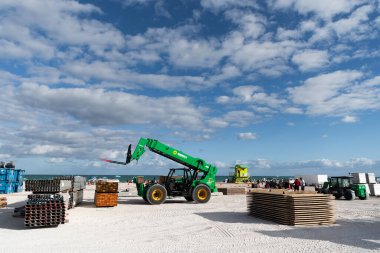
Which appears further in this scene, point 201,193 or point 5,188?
point 5,188

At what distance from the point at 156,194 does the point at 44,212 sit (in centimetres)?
827

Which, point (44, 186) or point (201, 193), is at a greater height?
point (44, 186)

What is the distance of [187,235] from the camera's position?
1070 cm

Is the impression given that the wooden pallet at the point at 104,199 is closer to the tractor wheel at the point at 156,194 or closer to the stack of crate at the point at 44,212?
the tractor wheel at the point at 156,194

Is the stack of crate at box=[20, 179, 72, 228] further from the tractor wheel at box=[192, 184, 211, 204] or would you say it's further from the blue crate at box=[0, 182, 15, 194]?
the blue crate at box=[0, 182, 15, 194]

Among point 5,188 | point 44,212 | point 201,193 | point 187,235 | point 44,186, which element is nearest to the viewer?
point 187,235

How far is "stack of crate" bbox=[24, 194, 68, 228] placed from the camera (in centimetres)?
1198

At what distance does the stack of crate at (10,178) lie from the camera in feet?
95.1

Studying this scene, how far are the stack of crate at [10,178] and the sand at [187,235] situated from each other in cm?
1619

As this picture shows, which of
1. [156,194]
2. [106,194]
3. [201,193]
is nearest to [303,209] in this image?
[201,193]

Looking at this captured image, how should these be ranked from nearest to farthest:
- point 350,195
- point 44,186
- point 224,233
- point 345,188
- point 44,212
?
point 224,233 < point 44,212 < point 44,186 < point 350,195 < point 345,188

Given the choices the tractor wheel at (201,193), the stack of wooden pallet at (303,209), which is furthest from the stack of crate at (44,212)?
the tractor wheel at (201,193)

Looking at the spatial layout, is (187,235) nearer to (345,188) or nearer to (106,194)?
(106,194)

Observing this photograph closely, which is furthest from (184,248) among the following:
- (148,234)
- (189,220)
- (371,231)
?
(371,231)
